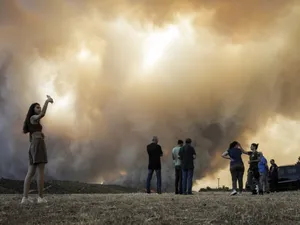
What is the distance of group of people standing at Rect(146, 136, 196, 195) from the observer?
67.6 feet

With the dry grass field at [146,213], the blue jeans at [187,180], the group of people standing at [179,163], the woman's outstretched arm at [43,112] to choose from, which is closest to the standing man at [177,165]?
the group of people standing at [179,163]

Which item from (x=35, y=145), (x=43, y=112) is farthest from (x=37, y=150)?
(x=43, y=112)

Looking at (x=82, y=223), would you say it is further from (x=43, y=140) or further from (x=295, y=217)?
(x=295, y=217)

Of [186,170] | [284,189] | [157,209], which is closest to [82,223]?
[157,209]

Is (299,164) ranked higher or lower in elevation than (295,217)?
higher

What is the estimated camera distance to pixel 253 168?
2091 centimetres

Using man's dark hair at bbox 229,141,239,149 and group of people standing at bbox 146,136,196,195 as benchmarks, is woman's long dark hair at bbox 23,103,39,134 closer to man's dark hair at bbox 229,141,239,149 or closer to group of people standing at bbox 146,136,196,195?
group of people standing at bbox 146,136,196,195

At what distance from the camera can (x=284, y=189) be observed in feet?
94.4

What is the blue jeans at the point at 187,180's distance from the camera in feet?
67.2

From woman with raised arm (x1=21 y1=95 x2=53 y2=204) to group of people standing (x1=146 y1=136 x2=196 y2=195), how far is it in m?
8.80

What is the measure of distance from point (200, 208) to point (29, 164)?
15.3ft

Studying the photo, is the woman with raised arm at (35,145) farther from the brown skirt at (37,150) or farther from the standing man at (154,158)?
Result: the standing man at (154,158)

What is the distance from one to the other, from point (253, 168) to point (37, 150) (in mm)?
11139

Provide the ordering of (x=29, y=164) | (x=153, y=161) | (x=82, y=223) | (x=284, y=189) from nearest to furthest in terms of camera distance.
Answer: (x=82, y=223) → (x=29, y=164) → (x=153, y=161) → (x=284, y=189)
